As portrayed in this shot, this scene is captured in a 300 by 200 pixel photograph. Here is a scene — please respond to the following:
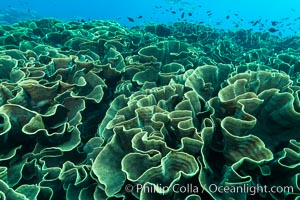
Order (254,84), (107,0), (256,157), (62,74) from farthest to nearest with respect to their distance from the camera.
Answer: (107,0)
(62,74)
(254,84)
(256,157)

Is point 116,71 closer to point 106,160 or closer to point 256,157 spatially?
point 106,160

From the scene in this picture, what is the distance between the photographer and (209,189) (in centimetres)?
230

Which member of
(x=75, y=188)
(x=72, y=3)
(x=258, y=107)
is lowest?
(x=75, y=188)

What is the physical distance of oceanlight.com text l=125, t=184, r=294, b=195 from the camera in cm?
219

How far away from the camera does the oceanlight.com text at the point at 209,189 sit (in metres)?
2.19

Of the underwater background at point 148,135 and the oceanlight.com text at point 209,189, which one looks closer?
the oceanlight.com text at point 209,189

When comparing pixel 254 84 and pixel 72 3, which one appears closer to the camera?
pixel 254 84

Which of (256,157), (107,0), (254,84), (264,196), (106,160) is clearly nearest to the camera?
(256,157)

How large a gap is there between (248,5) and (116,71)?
216 metres

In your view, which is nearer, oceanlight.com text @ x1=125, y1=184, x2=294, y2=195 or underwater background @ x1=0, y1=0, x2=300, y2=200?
oceanlight.com text @ x1=125, y1=184, x2=294, y2=195

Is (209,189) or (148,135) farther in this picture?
(148,135)

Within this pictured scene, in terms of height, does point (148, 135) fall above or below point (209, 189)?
above

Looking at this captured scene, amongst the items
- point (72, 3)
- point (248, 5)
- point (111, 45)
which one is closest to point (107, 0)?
point (72, 3)

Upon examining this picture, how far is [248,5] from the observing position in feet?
648
